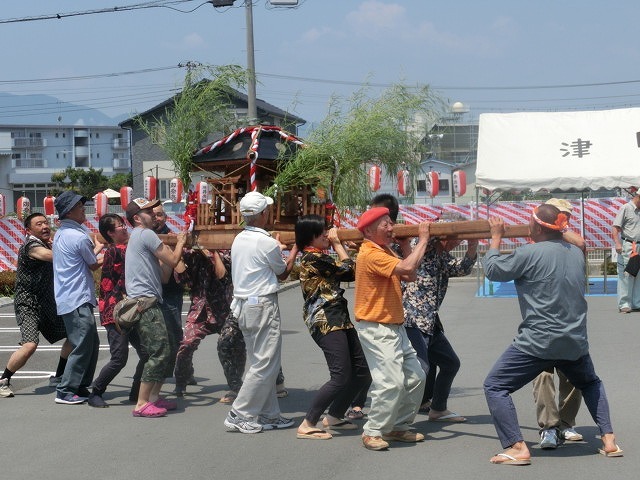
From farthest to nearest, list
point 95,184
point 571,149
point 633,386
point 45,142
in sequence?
point 45,142 → point 95,184 → point 571,149 → point 633,386

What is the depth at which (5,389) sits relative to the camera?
31.2 feet

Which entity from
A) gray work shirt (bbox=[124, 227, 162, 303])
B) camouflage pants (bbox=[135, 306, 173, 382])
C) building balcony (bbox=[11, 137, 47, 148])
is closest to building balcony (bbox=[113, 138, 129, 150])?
building balcony (bbox=[11, 137, 47, 148])

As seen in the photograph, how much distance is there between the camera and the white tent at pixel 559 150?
58.6ft

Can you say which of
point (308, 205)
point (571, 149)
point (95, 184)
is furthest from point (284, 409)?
point (95, 184)

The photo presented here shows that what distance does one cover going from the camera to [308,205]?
337 inches

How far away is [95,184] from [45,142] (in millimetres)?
42486

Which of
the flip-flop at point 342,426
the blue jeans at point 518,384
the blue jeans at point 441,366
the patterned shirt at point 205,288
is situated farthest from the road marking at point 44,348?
the blue jeans at point 518,384

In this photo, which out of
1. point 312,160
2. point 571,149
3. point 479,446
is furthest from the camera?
point 571,149

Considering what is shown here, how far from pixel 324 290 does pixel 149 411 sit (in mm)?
2051

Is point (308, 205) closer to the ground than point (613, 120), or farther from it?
closer to the ground

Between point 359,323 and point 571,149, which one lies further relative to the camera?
point 571,149

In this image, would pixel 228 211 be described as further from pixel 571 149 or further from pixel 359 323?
pixel 571 149

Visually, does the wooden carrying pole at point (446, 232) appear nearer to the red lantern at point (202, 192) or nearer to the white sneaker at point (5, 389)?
the red lantern at point (202, 192)

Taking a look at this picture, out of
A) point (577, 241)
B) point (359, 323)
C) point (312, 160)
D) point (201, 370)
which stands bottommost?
point (201, 370)
